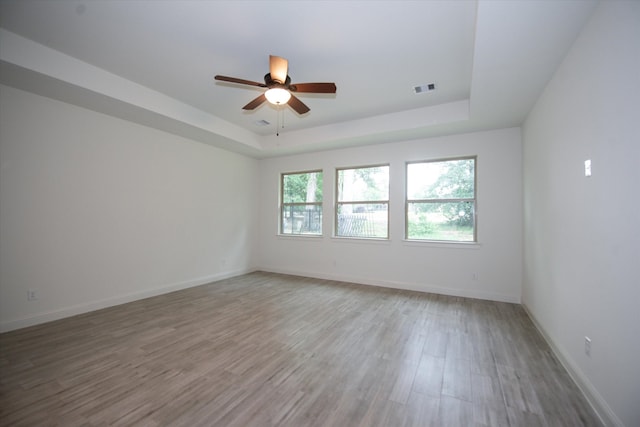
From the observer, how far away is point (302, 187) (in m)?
6.30

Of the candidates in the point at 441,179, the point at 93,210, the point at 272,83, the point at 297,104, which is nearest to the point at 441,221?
the point at 441,179

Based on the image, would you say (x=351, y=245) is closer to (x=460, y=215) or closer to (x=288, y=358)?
A: (x=460, y=215)

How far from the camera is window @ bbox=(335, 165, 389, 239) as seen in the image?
5.31m

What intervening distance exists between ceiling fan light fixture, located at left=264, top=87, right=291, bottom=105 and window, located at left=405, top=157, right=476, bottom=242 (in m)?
3.07

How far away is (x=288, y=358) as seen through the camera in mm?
2506

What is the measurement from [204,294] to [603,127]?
17.1 ft

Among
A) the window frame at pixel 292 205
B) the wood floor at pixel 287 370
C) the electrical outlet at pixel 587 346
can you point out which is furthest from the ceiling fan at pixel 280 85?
the window frame at pixel 292 205

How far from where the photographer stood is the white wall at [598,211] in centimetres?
150

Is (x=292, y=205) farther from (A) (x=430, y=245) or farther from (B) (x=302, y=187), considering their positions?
(A) (x=430, y=245)

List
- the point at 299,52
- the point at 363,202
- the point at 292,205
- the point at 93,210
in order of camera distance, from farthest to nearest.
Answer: the point at 292,205 → the point at 363,202 → the point at 93,210 → the point at 299,52

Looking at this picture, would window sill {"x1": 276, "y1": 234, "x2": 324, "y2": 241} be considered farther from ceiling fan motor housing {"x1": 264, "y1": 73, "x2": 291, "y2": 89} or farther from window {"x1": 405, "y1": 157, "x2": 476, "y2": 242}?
ceiling fan motor housing {"x1": 264, "y1": 73, "x2": 291, "y2": 89}

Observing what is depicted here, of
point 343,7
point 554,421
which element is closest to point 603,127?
point 554,421

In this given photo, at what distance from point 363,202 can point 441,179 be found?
5.00 feet

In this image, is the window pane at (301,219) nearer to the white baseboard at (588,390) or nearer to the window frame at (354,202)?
the window frame at (354,202)
